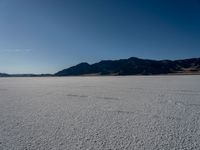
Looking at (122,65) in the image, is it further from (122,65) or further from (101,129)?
(101,129)

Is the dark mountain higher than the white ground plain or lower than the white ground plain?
higher

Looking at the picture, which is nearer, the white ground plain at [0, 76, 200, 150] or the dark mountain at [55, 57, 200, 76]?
the white ground plain at [0, 76, 200, 150]

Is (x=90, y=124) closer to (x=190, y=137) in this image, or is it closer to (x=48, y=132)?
(x=48, y=132)

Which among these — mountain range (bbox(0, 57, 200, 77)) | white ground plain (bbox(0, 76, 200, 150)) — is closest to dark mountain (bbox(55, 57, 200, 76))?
mountain range (bbox(0, 57, 200, 77))

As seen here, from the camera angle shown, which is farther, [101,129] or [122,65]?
[122,65]

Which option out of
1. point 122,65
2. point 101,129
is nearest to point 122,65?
point 122,65

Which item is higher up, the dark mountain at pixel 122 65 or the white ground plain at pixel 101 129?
the dark mountain at pixel 122 65

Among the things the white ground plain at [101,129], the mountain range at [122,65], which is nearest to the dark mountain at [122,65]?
the mountain range at [122,65]

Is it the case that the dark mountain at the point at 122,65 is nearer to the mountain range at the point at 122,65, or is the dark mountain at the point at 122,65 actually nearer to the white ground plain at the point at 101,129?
the mountain range at the point at 122,65

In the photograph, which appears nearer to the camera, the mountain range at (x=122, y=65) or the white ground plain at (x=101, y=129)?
the white ground plain at (x=101, y=129)

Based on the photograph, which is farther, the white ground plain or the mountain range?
the mountain range

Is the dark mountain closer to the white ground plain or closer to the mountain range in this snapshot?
the mountain range

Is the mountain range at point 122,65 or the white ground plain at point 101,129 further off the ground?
the mountain range at point 122,65

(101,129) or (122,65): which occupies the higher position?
(122,65)
